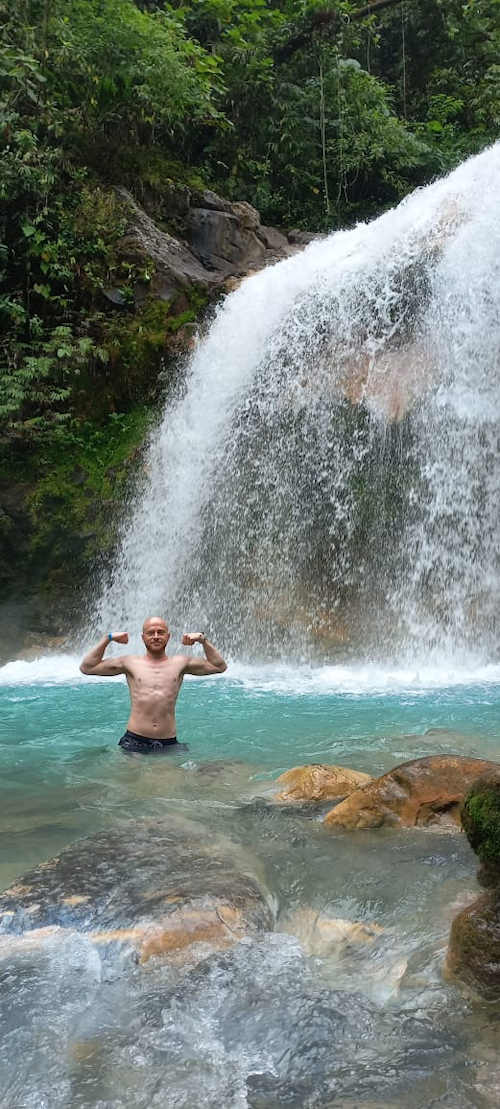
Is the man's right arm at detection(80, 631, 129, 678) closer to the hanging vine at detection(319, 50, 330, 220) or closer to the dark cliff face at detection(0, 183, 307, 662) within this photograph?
the dark cliff face at detection(0, 183, 307, 662)

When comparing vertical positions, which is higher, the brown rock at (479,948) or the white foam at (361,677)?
the brown rock at (479,948)

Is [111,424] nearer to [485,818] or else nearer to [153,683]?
[153,683]

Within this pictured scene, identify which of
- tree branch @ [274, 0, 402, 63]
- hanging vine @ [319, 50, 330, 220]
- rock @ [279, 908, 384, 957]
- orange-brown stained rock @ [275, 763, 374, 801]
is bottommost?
orange-brown stained rock @ [275, 763, 374, 801]

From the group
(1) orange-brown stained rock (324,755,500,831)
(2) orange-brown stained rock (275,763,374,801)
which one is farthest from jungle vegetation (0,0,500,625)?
(1) orange-brown stained rock (324,755,500,831)

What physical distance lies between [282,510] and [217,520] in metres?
0.96

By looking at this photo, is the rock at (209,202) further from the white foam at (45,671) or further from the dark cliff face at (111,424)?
the white foam at (45,671)

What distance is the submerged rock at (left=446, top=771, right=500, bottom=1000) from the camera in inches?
105

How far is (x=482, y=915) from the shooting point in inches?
108

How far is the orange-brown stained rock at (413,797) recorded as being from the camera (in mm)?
4188

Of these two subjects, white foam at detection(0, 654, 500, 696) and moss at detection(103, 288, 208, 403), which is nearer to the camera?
white foam at detection(0, 654, 500, 696)

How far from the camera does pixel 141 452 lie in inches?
496

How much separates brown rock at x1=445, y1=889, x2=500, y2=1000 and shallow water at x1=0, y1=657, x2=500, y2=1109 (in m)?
0.07

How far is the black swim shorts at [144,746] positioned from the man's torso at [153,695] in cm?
3

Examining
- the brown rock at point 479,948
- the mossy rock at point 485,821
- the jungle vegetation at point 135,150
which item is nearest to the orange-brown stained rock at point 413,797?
the mossy rock at point 485,821
